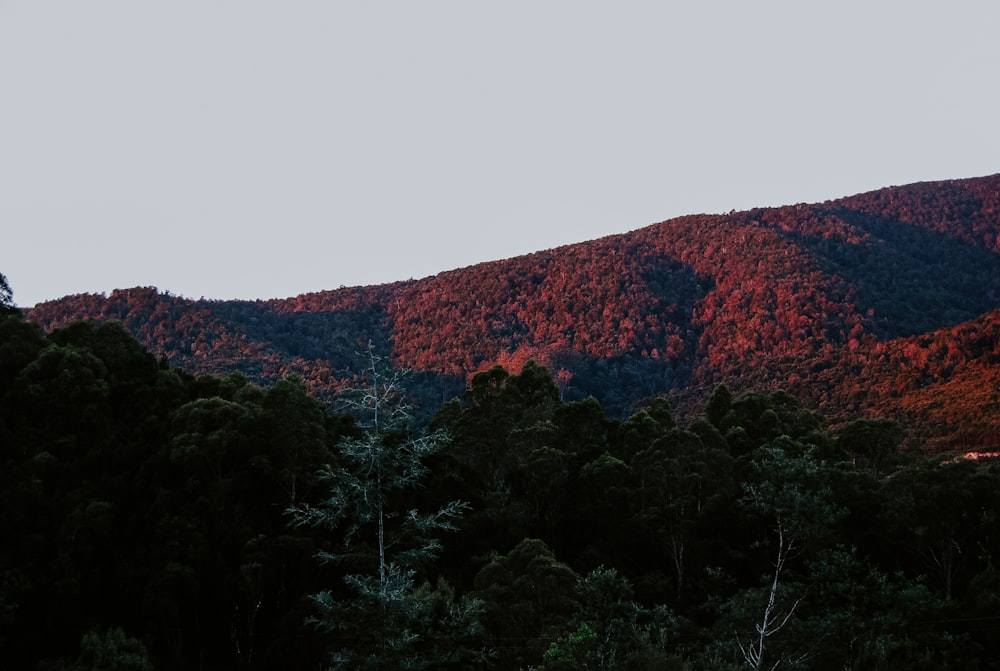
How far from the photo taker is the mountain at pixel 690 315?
9069cm

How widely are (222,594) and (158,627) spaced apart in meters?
2.75

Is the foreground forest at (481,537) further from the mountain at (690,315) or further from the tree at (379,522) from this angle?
the mountain at (690,315)

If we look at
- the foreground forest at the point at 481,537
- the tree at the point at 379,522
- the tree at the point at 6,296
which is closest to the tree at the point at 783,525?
the foreground forest at the point at 481,537

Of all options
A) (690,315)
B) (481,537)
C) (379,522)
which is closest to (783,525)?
(379,522)

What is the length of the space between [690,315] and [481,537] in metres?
82.8

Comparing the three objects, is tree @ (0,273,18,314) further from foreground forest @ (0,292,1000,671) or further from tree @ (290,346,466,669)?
tree @ (290,346,466,669)

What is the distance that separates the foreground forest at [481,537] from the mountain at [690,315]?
35.6m

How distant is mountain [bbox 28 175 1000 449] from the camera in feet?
298

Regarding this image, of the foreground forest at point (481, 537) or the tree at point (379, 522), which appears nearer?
the tree at point (379, 522)

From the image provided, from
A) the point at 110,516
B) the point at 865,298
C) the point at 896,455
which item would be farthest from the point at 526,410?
the point at 865,298

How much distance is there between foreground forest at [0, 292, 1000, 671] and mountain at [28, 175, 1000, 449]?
35569mm

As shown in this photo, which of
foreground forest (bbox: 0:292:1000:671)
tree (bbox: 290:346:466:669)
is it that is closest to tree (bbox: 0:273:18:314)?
foreground forest (bbox: 0:292:1000:671)

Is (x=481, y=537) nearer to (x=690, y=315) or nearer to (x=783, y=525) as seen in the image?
(x=783, y=525)

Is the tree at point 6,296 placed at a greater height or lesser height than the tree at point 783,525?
greater
